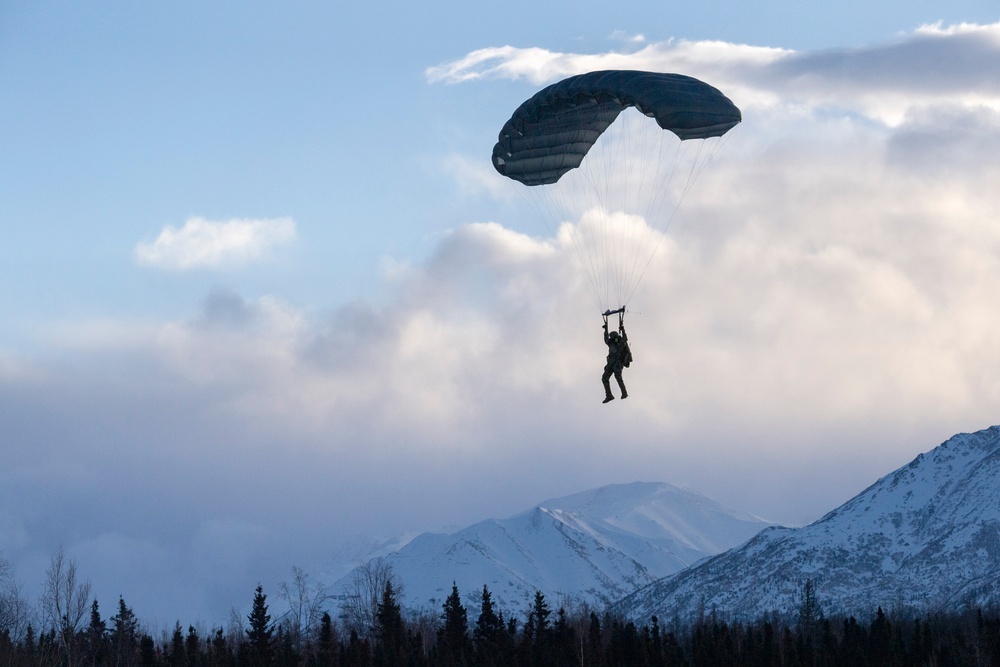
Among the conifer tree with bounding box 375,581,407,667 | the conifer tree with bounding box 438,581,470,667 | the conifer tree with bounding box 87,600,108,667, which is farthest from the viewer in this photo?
the conifer tree with bounding box 87,600,108,667

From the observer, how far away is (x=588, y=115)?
197ft

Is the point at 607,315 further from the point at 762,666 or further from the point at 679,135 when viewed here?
the point at 762,666

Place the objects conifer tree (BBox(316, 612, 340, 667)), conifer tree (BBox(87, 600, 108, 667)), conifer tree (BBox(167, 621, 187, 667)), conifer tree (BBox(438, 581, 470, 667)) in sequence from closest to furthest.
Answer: conifer tree (BBox(316, 612, 340, 667))
conifer tree (BBox(167, 621, 187, 667))
conifer tree (BBox(438, 581, 470, 667))
conifer tree (BBox(87, 600, 108, 667))

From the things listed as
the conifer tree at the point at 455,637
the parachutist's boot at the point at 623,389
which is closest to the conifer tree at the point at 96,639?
the conifer tree at the point at 455,637

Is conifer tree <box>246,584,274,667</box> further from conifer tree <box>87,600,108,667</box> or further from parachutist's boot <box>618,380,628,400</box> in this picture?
parachutist's boot <box>618,380,628,400</box>

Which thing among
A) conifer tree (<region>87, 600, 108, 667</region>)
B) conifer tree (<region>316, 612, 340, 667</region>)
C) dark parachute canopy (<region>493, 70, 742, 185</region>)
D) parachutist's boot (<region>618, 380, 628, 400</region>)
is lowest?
parachutist's boot (<region>618, 380, 628, 400</region>)

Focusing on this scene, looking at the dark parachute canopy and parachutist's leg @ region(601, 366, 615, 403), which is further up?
the dark parachute canopy

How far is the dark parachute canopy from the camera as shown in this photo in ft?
180

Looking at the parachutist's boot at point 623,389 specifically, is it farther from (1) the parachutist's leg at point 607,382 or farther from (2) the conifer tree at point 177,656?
(2) the conifer tree at point 177,656

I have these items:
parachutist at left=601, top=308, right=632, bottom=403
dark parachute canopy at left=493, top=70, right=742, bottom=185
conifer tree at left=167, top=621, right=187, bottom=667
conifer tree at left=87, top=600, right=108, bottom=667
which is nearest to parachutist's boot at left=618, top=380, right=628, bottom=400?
parachutist at left=601, top=308, right=632, bottom=403

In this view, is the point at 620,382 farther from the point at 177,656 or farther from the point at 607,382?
the point at 177,656

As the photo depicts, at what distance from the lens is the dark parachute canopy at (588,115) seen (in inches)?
2158

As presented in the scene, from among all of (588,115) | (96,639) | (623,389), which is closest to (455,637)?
(96,639)

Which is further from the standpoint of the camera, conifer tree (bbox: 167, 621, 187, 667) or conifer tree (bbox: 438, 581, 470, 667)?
conifer tree (bbox: 438, 581, 470, 667)
